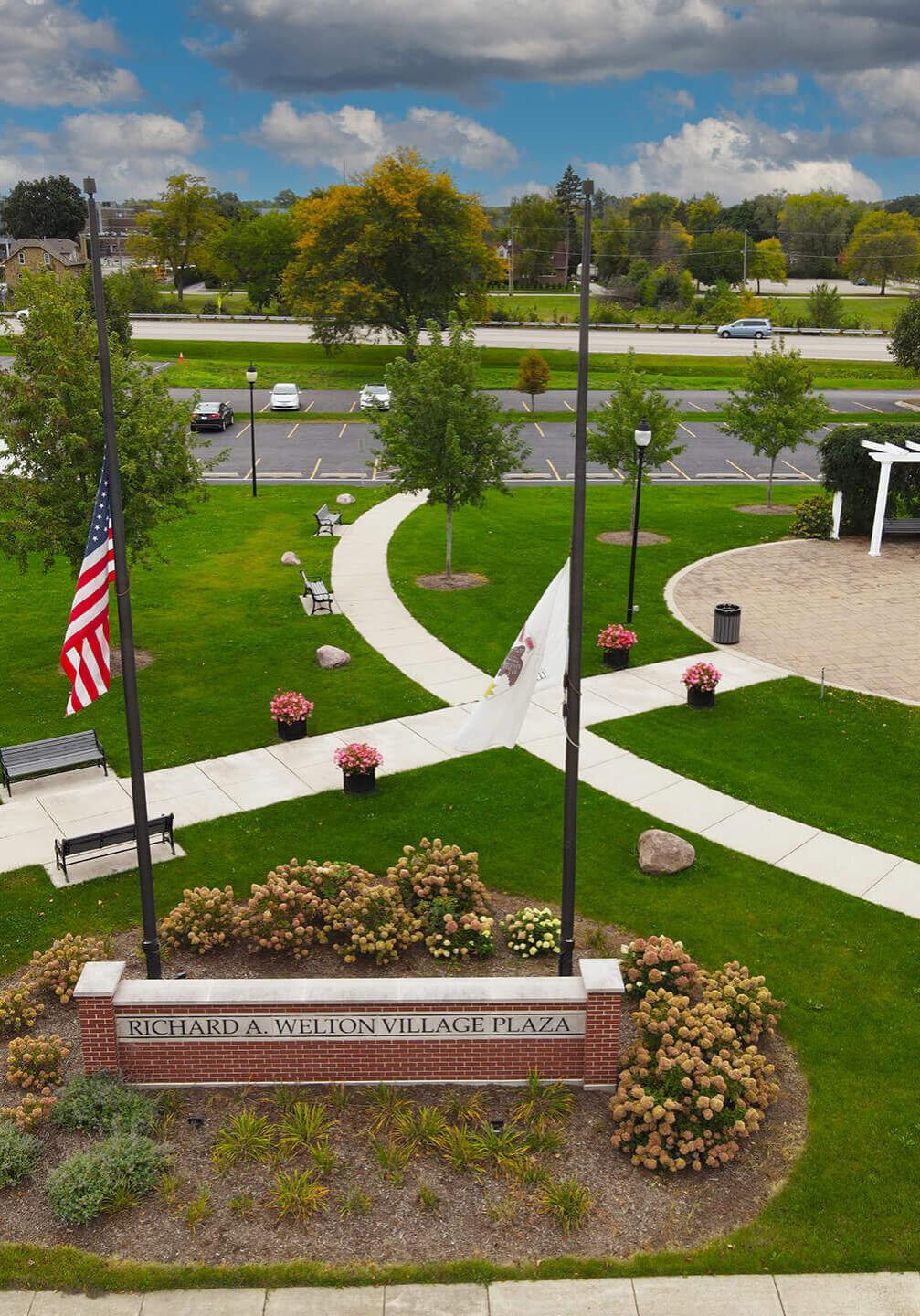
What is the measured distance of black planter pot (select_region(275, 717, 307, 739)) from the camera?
17906 millimetres

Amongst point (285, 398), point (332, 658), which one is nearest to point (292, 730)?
point (332, 658)

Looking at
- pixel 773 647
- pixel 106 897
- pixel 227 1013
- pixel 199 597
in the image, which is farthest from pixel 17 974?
pixel 773 647

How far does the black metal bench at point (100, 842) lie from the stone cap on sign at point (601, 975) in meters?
5.93

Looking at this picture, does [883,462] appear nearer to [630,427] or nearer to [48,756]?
[630,427]

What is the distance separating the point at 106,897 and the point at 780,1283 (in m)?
8.82

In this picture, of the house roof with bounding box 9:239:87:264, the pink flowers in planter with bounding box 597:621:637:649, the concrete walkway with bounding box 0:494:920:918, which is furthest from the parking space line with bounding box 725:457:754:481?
the house roof with bounding box 9:239:87:264

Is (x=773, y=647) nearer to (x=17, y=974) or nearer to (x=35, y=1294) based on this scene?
(x=17, y=974)

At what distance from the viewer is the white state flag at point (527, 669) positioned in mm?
10430

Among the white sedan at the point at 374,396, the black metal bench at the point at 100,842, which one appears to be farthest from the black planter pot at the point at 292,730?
the white sedan at the point at 374,396

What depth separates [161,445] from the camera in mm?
19281

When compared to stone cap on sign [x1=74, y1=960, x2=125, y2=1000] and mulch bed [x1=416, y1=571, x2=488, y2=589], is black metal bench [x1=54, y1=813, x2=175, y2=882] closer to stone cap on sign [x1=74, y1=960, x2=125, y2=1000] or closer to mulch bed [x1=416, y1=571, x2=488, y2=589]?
stone cap on sign [x1=74, y1=960, x2=125, y2=1000]

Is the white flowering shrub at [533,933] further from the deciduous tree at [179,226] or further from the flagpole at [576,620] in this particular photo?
the deciduous tree at [179,226]

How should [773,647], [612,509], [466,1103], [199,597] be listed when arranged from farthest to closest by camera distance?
[612,509]
[199,597]
[773,647]
[466,1103]

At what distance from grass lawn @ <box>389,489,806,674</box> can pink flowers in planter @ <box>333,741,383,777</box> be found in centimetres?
539
